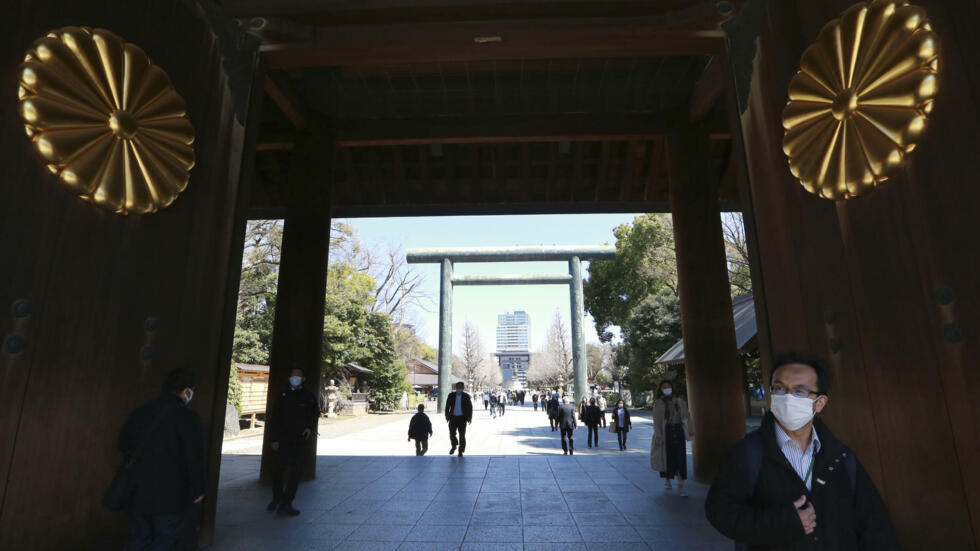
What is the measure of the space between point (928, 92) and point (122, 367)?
5378 millimetres

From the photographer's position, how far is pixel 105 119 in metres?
3.04

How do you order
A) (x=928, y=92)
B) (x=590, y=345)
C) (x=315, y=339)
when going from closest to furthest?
1. (x=928, y=92)
2. (x=315, y=339)
3. (x=590, y=345)

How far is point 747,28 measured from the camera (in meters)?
3.94

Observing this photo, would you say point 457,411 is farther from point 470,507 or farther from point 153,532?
point 153,532

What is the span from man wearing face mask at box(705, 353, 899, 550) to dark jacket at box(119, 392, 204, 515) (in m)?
2.68

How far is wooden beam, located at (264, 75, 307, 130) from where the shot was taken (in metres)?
6.18

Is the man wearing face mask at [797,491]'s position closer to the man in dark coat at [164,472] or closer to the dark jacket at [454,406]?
the man in dark coat at [164,472]

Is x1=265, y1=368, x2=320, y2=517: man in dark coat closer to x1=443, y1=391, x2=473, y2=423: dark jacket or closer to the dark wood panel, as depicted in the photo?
the dark wood panel

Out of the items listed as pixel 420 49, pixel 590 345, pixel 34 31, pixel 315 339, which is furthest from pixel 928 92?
pixel 590 345

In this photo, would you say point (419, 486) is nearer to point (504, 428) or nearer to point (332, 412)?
point (504, 428)

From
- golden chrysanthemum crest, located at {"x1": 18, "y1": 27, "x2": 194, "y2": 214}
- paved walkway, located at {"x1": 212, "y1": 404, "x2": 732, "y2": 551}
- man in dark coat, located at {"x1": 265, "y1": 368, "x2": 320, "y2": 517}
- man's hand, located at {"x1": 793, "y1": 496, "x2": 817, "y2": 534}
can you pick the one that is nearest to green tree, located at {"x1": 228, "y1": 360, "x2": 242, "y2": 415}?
paved walkway, located at {"x1": 212, "y1": 404, "x2": 732, "y2": 551}

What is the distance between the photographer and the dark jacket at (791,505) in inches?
56.8

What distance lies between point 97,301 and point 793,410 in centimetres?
386

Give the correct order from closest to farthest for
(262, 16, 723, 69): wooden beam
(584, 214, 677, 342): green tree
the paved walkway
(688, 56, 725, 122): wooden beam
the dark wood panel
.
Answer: the dark wood panel < the paved walkway < (262, 16, 723, 69): wooden beam < (688, 56, 725, 122): wooden beam < (584, 214, 677, 342): green tree
